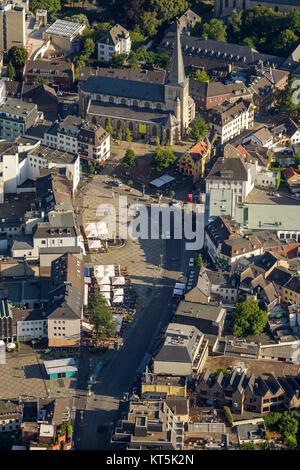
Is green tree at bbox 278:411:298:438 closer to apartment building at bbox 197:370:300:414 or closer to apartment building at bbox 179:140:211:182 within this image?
apartment building at bbox 197:370:300:414

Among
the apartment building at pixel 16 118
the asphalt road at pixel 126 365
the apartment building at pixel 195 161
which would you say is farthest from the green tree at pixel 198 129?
the asphalt road at pixel 126 365

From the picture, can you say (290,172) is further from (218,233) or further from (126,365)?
(126,365)

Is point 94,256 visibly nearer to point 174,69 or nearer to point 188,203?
point 188,203

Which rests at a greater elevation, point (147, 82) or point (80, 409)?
point (147, 82)

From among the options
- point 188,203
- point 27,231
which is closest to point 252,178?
point 188,203

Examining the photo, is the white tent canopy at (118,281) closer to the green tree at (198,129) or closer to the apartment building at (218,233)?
the apartment building at (218,233)
